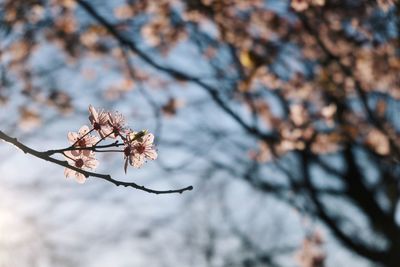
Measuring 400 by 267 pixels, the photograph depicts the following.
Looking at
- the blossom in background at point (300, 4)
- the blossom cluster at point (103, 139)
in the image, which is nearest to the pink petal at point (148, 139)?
the blossom cluster at point (103, 139)

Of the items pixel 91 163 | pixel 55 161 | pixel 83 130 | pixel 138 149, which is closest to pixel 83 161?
pixel 91 163

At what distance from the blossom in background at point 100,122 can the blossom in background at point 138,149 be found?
4.8 inches

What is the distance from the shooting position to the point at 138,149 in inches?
94.6

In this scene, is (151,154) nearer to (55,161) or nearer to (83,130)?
(83,130)

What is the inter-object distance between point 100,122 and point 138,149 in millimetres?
235

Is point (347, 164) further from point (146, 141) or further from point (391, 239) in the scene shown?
point (146, 141)

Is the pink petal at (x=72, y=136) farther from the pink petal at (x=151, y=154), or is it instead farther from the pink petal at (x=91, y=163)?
the pink petal at (x=151, y=154)

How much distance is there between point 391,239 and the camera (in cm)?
751

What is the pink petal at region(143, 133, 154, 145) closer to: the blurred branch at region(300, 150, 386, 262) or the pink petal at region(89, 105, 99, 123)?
the pink petal at region(89, 105, 99, 123)

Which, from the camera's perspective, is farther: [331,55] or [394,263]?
[394,263]

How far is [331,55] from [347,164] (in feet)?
12.7

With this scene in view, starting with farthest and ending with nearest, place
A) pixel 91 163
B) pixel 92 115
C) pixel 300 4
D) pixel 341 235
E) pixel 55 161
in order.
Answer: pixel 341 235, pixel 300 4, pixel 91 163, pixel 92 115, pixel 55 161

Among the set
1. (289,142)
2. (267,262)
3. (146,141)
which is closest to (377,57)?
(289,142)

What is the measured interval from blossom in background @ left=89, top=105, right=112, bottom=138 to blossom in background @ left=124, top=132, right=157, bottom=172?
0.12 m
